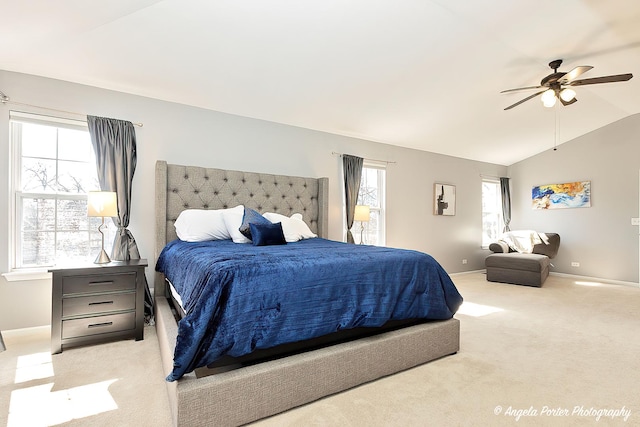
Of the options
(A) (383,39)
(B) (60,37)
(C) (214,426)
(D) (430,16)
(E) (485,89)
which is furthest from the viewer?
(E) (485,89)

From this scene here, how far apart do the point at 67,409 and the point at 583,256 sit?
7.10 metres

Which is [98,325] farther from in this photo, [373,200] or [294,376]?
[373,200]

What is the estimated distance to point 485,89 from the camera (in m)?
3.82

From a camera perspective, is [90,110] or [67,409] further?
[90,110]

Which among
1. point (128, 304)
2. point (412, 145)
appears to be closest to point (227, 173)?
point (128, 304)

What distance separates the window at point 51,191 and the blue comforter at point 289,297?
4.90 ft

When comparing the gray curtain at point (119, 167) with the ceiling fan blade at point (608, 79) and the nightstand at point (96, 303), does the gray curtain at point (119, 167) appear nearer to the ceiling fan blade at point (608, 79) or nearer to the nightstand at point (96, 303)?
the nightstand at point (96, 303)

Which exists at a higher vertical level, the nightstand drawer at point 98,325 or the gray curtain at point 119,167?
the gray curtain at point 119,167

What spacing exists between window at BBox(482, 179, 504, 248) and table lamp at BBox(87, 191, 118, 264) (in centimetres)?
620

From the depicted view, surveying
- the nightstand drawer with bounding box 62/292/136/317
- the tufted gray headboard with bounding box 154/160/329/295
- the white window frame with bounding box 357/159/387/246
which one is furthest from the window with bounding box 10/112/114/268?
the white window frame with bounding box 357/159/387/246

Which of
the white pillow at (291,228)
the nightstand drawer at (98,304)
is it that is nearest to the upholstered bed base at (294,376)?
the nightstand drawer at (98,304)

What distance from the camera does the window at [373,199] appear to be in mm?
4792

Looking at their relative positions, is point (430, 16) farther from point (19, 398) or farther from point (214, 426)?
point (19, 398)

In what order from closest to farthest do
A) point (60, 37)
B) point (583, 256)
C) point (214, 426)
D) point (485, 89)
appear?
point (214, 426)
point (60, 37)
point (485, 89)
point (583, 256)
